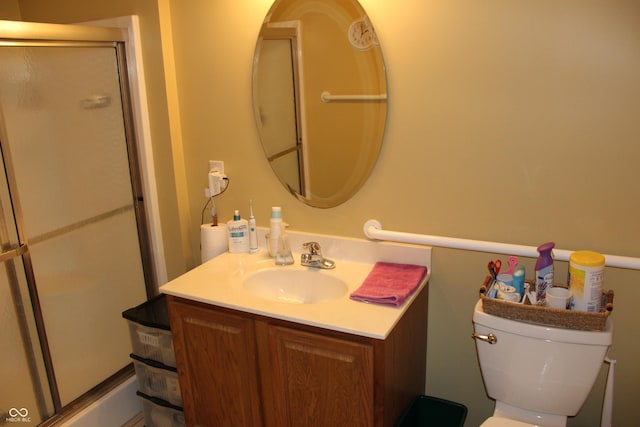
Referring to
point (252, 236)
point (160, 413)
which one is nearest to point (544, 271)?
point (252, 236)

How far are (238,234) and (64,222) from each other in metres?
0.75

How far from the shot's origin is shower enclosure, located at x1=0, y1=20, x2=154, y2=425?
1.88 m

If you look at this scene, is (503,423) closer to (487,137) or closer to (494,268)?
(494,268)

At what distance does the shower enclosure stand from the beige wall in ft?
1.41

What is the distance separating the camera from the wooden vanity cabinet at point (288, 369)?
4.83 feet

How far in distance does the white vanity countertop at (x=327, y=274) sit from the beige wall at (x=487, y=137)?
7cm

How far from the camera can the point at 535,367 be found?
146 cm

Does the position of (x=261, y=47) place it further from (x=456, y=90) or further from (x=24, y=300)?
(x=24, y=300)

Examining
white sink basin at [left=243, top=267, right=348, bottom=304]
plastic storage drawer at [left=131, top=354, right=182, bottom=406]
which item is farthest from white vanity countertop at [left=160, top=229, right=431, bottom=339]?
plastic storage drawer at [left=131, top=354, right=182, bottom=406]

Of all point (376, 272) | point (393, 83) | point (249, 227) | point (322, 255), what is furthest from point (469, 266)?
point (249, 227)

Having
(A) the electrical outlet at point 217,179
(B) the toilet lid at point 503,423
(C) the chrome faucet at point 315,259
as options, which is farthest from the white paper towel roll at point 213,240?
(B) the toilet lid at point 503,423

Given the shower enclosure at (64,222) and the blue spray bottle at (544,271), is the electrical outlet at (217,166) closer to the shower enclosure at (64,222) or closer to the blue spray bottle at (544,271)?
the shower enclosure at (64,222)

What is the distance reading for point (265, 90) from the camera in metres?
1.94

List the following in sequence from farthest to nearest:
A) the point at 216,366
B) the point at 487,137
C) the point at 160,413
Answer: the point at 160,413, the point at 216,366, the point at 487,137
